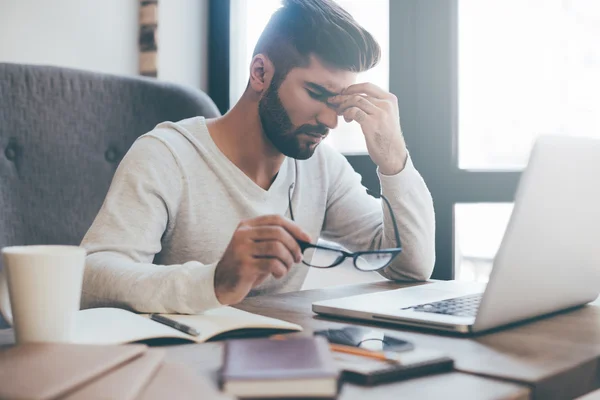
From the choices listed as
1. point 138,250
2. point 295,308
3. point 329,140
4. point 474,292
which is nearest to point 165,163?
point 138,250

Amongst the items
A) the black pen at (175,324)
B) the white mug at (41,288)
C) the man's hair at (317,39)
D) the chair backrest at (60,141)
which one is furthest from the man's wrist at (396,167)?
the white mug at (41,288)

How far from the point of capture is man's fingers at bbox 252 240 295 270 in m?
0.82

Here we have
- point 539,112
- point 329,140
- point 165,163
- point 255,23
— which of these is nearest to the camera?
point 165,163

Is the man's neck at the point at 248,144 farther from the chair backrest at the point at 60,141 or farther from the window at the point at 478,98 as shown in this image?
the window at the point at 478,98

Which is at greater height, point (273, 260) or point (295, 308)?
point (273, 260)

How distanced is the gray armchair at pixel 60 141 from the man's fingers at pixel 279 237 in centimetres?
72

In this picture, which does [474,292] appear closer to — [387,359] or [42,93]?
[387,359]

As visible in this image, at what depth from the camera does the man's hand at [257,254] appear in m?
0.82

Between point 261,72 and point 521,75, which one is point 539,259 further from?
point 521,75

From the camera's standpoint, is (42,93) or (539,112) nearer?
(42,93)

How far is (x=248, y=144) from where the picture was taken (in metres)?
1.47

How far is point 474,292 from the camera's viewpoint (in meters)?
1.12

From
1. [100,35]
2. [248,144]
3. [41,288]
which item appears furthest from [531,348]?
[100,35]

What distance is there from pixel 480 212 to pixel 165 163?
95 cm
